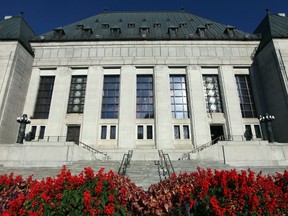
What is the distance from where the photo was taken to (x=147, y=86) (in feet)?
85.0

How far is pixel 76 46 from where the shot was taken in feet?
87.9

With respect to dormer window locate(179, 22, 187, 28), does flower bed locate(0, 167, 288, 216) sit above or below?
below

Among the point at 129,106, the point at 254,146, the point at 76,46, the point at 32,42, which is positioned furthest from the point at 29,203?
the point at 32,42

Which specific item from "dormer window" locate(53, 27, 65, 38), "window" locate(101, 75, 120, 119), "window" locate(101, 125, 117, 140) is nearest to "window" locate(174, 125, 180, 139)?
"window" locate(101, 125, 117, 140)

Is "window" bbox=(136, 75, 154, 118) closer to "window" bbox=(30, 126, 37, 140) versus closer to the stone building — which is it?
the stone building

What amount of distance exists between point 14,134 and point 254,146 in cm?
2558

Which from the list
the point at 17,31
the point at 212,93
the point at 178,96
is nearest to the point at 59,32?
the point at 17,31

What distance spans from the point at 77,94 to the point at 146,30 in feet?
46.7

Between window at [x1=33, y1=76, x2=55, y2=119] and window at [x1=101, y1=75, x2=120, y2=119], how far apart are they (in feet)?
23.5

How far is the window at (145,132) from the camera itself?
23278 mm

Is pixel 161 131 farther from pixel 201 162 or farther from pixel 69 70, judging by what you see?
pixel 69 70

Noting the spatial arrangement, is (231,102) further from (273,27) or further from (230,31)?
(230,31)

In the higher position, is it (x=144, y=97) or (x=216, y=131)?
(x=144, y=97)

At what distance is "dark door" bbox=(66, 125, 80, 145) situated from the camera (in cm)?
2319
